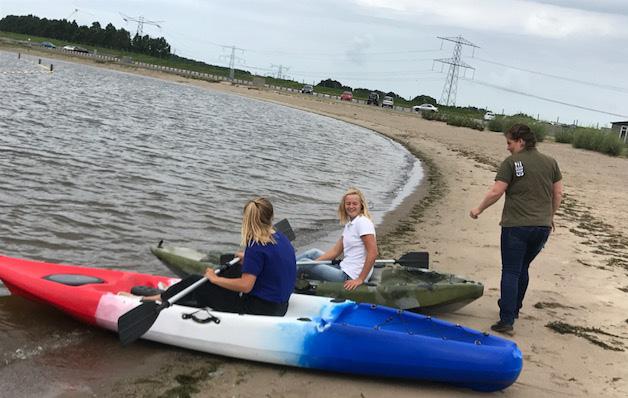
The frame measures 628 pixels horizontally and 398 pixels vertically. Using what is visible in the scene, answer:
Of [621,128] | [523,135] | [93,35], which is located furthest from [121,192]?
[93,35]

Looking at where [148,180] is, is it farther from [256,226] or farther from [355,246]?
[256,226]

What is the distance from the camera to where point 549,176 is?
516 cm

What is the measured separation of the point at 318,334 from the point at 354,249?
4.82ft

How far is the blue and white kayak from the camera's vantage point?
4.26m

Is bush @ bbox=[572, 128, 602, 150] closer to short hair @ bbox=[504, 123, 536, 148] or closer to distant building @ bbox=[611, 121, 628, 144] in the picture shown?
distant building @ bbox=[611, 121, 628, 144]

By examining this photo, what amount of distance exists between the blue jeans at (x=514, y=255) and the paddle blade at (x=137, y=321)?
302 centimetres

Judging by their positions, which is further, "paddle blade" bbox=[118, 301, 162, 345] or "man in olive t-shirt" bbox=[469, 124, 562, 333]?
"man in olive t-shirt" bbox=[469, 124, 562, 333]

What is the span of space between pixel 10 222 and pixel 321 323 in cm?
521

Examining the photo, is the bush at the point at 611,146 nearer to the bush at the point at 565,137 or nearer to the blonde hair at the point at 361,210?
the bush at the point at 565,137

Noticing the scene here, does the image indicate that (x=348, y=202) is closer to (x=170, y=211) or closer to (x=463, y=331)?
(x=463, y=331)

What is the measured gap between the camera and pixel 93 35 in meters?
111

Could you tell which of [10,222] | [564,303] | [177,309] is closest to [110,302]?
[177,309]

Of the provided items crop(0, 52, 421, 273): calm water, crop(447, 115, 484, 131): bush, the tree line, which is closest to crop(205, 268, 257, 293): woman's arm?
crop(0, 52, 421, 273): calm water

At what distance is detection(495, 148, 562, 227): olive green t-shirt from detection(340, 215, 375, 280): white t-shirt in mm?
1323
